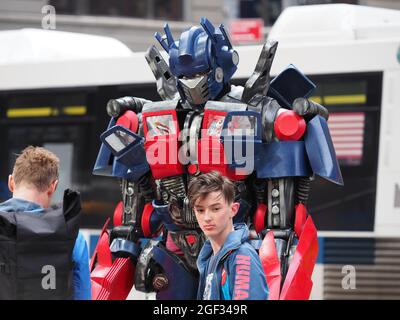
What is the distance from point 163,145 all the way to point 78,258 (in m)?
1.28

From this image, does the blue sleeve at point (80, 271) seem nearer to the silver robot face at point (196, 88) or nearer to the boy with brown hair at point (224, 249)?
the boy with brown hair at point (224, 249)

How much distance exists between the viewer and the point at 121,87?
9.24 meters

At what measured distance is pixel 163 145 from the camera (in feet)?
16.5

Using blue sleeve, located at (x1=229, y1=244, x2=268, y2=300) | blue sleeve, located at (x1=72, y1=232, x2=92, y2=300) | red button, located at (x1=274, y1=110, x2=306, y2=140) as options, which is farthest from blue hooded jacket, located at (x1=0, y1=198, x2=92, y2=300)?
red button, located at (x1=274, y1=110, x2=306, y2=140)

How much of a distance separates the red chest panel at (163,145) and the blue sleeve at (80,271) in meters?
Answer: 1.15

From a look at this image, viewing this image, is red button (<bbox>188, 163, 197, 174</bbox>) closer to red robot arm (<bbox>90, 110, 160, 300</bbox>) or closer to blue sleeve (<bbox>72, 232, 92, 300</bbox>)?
red robot arm (<bbox>90, 110, 160, 300</bbox>)

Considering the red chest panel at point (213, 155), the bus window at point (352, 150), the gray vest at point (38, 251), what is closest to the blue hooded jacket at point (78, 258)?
the gray vest at point (38, 251)

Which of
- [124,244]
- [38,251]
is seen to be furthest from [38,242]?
[124,244]

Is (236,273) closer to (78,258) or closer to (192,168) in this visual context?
(78,258)

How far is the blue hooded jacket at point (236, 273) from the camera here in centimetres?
386

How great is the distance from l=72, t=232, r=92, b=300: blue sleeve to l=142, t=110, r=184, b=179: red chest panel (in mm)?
1151

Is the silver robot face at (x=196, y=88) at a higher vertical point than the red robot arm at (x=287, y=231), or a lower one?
higher

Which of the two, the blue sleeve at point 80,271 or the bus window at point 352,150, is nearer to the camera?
the blue sleeve at point 80,271

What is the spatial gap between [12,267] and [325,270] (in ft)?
16.5
